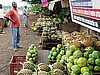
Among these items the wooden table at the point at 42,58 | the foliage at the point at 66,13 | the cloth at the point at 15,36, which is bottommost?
the cloth at the point at 15,36

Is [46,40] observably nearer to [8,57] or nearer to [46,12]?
[8,57]

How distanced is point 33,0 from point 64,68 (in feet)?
56.4

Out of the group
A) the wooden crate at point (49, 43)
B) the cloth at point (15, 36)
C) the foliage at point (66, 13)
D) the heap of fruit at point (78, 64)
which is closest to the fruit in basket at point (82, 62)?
the heap of fruit at point (78, 64)

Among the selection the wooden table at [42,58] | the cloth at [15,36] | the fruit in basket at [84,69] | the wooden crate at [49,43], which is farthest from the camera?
the cloth at [15,36]

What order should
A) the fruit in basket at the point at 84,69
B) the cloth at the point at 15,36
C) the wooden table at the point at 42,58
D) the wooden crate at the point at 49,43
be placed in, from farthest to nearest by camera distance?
the cloth at the point at 15,36 < the wooden crate at the point at 49,43 < the wooden table at the point at 42,58 < the fruit in basket at the point at 84,69

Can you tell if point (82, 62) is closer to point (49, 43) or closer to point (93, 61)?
point (93, 61)

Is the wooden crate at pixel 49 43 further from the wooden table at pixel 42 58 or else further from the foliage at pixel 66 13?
the wooden table at pixel 42 58

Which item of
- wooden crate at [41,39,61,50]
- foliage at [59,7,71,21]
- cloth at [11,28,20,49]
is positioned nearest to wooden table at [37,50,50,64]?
wooden crate at [41,39,61,50]

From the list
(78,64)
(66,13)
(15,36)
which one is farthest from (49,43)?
(78,64)

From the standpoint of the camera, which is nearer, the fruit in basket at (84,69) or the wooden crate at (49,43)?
the fruit in basket at (84,69)

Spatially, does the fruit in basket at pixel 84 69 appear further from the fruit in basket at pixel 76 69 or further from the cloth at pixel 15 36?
the cloth at pixel 15 36

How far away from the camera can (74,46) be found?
12.8 feet

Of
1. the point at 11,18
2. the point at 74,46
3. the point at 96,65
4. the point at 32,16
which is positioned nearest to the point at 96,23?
the point at 96,65

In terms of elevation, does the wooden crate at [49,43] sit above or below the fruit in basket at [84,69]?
below
